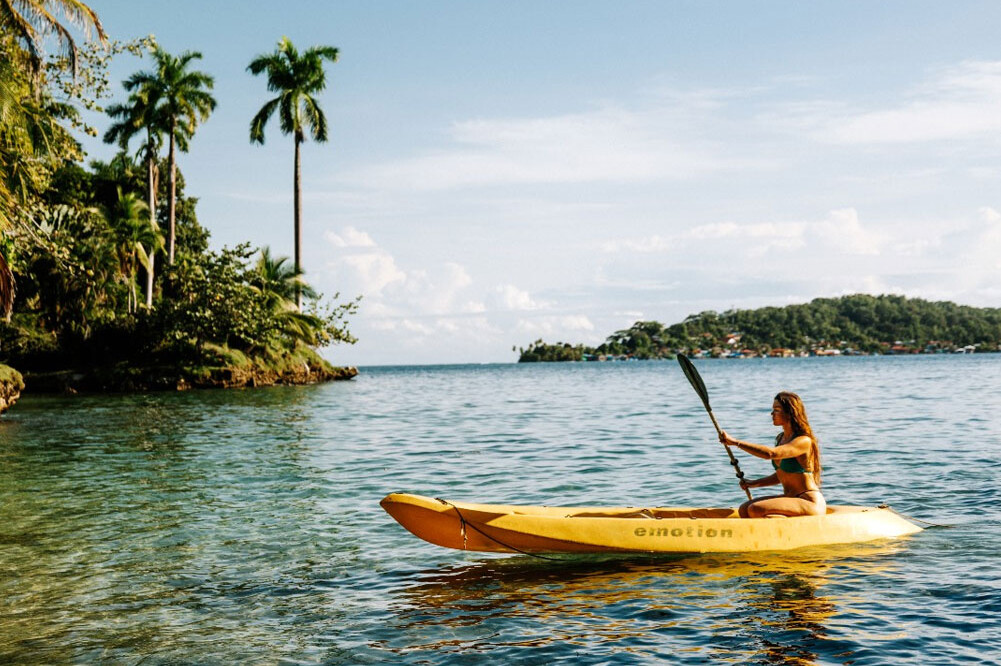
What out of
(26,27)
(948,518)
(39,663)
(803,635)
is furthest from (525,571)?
(26,27)

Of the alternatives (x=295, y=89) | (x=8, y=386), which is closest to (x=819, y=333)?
(x=295, y=89)

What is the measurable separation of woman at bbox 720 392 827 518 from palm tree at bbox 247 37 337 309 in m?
43.1

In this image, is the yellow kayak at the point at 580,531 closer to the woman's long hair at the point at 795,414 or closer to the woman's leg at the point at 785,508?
the woman's leg at the point at 785,508

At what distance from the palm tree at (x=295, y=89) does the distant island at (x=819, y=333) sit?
115 metres

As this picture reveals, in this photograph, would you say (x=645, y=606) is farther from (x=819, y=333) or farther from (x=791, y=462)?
(x=819, y=333)

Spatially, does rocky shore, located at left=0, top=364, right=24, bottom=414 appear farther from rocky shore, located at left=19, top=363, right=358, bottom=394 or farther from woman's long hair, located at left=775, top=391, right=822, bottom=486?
woman's long hair, located at left=775, top=391, right=822, bottom=486

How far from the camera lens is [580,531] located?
9.18 m

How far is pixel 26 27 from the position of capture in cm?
2092

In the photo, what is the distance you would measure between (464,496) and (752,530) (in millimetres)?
5789

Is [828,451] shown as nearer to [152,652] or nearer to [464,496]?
[464,496]

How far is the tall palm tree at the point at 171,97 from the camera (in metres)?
46.5

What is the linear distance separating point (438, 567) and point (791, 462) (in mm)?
3939

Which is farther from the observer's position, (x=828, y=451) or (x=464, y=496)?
(x=828, y=451)

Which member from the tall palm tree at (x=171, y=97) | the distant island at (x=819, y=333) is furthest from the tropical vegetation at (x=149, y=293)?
the distant island at (x=819, y=333)
